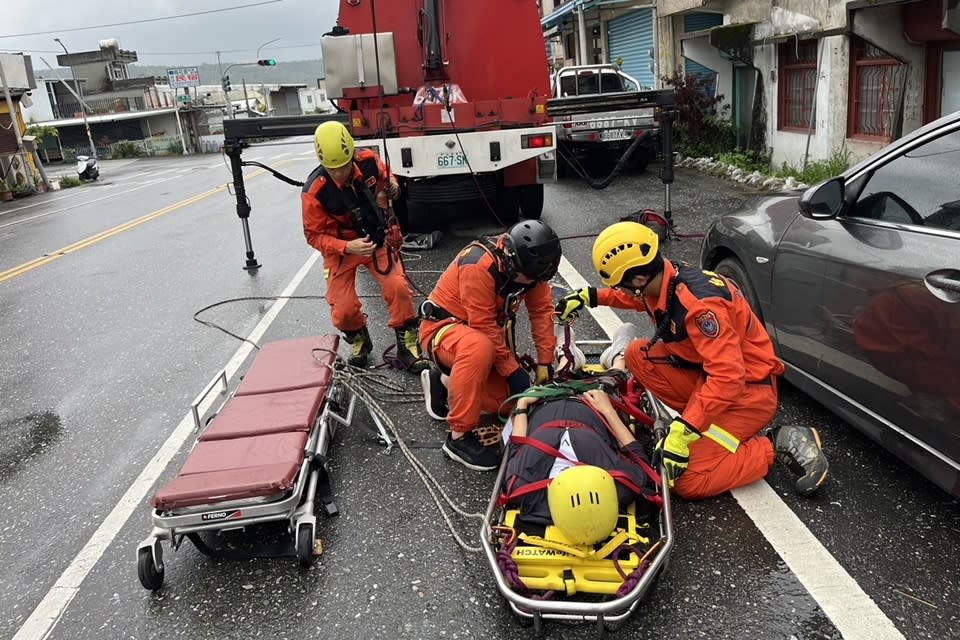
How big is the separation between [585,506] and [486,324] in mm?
1583

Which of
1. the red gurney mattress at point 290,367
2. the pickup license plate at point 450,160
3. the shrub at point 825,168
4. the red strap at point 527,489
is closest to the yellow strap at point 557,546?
the red strap at point 527,489

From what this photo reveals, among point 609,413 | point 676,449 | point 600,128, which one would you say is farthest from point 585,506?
point 600,128

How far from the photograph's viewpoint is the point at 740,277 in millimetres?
4539

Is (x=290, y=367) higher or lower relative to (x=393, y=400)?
higher

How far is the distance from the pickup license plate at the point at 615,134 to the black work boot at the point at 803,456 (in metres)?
10.3

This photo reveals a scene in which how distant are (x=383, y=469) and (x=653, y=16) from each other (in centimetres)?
1937

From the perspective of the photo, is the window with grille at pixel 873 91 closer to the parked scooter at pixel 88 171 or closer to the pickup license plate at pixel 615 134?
the pickup license plate at pixel 615 134

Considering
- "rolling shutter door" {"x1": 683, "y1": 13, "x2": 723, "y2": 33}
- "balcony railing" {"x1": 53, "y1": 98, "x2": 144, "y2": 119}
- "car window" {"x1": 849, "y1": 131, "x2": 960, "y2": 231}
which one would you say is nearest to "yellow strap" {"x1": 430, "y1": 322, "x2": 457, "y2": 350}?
"car window" {"x1": 849, "y1": 131, "x2": 960, "y2": 231}

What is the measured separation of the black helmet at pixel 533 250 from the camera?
3.76 m

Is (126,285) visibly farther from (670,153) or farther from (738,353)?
(738,353)

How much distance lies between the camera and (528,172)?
9.40 meters

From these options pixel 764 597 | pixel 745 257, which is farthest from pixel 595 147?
pixel 764 597

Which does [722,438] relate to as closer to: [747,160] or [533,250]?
[533,250]

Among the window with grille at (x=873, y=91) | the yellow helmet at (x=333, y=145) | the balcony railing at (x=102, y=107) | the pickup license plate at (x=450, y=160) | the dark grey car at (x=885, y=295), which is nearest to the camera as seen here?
the dark grey car at (x=885, y=295)
